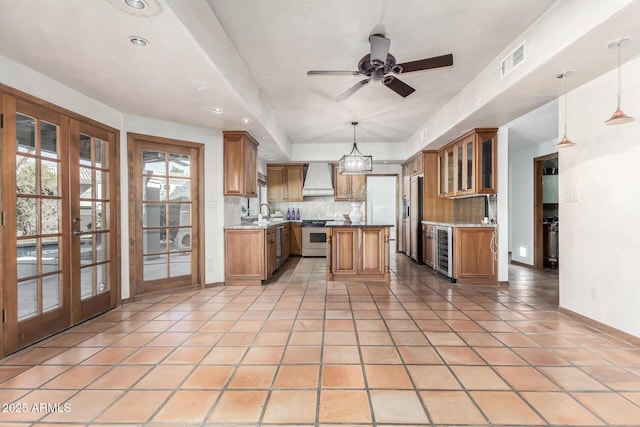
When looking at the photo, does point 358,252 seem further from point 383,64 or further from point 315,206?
point 315,206

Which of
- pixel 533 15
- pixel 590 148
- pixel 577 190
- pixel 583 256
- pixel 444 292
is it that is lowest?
pixel 444 292

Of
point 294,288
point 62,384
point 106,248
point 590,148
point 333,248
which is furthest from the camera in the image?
point 333,248

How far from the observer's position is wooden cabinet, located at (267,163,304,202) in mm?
7715

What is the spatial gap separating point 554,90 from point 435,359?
9.19 feet

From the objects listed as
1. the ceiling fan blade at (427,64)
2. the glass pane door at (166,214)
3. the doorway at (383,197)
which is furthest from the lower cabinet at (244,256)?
the doorway at (383,197)

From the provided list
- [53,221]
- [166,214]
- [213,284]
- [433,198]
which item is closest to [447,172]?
[433,198]

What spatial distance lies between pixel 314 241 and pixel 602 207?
Result: 530 cm

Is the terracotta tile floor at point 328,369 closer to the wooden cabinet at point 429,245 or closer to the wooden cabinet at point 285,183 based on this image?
the wooden cabinet at point 429,245

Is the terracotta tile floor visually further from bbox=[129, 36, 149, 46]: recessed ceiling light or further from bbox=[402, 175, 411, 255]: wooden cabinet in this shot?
bbox=[402, 175, 411, 255]: wooden cabinet

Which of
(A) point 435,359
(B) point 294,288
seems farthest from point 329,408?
(B) point 294,288

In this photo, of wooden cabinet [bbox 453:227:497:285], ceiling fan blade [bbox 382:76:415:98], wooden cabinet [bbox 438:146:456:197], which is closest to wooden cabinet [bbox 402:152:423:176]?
wooden cabinet [bbox 438:146:456:197]

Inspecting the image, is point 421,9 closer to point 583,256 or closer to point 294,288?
point 583,256

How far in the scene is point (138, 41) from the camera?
218cm

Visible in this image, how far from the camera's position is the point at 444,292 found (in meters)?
4.15
